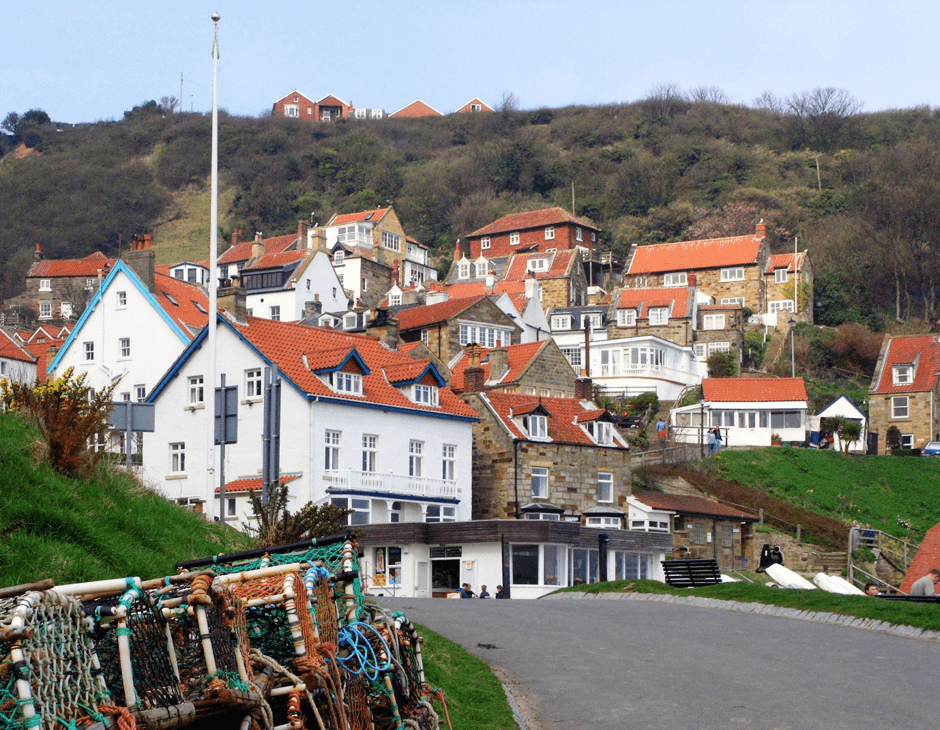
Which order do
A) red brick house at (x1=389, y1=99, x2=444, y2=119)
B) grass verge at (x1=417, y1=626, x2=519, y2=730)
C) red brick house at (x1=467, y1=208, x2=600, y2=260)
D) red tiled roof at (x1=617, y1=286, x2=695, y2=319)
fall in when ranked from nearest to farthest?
grass verge at (x1=417, y1=626, x2=519, y2=730) → red tiled roof at (x1=617, y1=286, x2=695, y2=319) → red brick house at (x1=467, y1=208, x2=600, y2=260) → red brick house at (x1=389, y1=99, x2=444, y2=119)

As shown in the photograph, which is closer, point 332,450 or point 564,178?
point 332,450

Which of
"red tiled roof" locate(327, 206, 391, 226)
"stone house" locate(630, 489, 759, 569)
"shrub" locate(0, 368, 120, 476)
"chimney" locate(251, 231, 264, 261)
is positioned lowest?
"stone house" locate(630, 489, 759, 569)

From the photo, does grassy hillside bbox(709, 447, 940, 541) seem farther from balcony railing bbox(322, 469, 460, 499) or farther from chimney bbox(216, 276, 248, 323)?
chimney bbox(216, 276, 248, 323)

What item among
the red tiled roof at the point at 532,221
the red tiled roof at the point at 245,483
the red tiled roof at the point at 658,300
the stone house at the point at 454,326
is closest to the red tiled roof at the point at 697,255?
the red tiled roof at the point at 658,300

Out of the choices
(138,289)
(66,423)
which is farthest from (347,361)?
(66,423)

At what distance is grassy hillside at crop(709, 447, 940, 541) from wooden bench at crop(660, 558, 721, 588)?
30.0 m

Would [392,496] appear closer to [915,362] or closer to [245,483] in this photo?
[245,483]

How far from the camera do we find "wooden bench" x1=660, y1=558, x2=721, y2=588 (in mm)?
27641

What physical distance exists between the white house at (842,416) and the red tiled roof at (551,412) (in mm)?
21669

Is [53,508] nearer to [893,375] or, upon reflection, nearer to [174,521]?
[174,521]

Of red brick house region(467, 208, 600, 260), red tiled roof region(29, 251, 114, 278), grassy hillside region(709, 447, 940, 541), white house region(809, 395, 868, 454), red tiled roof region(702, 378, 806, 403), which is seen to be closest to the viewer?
grassy hillside region(709, 447, 940, 541)

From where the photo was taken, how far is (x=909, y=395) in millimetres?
70250

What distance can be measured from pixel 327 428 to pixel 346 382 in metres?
2.02

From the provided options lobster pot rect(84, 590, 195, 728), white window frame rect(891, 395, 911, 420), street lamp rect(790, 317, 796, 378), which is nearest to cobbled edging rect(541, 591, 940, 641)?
lobster pot rect(84, 590, 195, 728)
